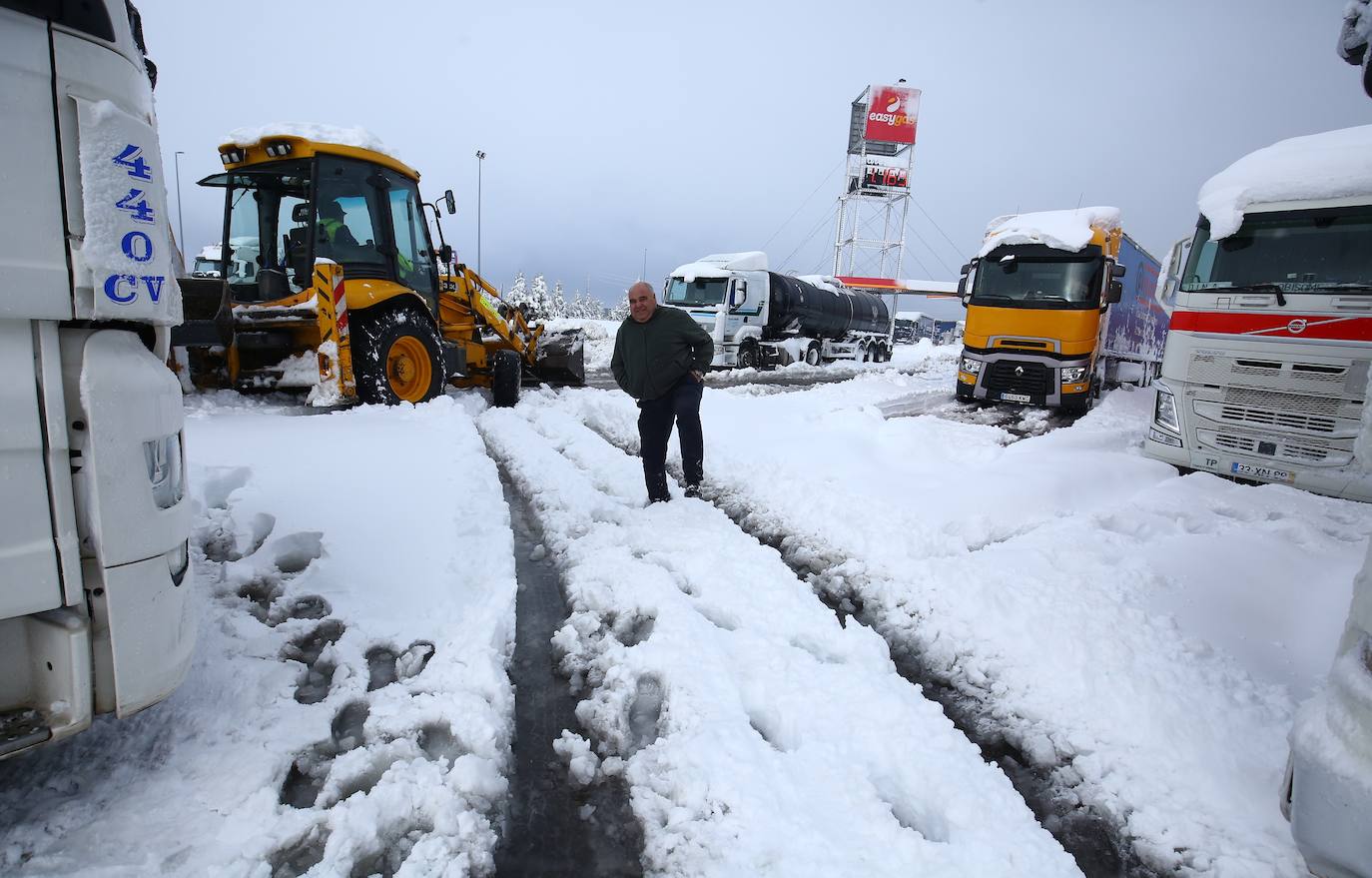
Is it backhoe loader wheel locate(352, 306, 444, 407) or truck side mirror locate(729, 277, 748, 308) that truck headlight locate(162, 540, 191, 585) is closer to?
backhoe loader wheel locate(352, 306, 444, 407)

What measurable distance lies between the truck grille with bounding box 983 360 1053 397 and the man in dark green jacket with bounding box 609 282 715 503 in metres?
8.54

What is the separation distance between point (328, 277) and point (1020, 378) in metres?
10.9

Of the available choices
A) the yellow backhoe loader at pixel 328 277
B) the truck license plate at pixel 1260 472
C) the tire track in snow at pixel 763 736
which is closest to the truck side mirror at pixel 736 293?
the yellow backhoe loader at pixel 328 277

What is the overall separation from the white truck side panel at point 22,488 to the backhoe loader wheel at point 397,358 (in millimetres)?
5904

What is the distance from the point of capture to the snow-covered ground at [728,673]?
6.32 ft

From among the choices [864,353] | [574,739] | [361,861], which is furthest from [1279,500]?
[864,353]

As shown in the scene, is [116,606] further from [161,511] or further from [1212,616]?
[1212,616]

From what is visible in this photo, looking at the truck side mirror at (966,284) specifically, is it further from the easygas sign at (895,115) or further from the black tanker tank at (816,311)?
the easygas sign at (895,115)

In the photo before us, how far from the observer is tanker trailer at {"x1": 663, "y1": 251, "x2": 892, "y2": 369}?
734 inches

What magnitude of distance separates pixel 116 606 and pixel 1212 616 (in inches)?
183

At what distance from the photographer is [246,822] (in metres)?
1.88

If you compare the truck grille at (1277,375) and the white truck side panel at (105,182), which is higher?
the white truck side panel at (105,182)

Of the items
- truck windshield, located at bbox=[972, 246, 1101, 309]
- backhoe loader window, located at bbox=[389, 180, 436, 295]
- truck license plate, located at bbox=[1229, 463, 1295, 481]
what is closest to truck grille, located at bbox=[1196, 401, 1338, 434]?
truck license plate, located at bbox=[1229, 463, 1295, 481]

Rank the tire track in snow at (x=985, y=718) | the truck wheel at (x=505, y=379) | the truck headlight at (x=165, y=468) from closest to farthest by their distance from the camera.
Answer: the truck headlight at (x=165, y=468), the tire track in snow at (x=985, y=718), the truck wheel at (x=505, y=379)
